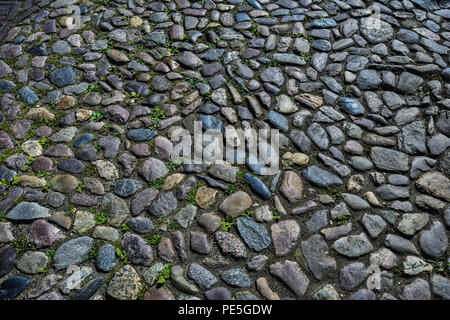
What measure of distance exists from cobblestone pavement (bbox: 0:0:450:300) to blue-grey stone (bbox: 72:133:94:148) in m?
0.02

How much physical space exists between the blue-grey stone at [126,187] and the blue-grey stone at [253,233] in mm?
879

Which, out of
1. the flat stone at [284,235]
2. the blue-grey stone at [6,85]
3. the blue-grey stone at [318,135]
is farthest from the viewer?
the blue-grey stone at [6,85]

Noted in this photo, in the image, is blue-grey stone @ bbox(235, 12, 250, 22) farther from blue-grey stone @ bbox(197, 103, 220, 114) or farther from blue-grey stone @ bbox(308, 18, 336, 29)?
blue-grey stone @ bbox(197, 103, 220, 114)

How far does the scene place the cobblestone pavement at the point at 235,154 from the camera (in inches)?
105

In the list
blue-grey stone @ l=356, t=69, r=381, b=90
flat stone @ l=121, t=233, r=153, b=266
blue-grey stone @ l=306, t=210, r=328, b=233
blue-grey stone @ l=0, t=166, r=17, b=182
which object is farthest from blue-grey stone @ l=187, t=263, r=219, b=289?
blue-grey stone @ l=356, t=69, r=381, b=90

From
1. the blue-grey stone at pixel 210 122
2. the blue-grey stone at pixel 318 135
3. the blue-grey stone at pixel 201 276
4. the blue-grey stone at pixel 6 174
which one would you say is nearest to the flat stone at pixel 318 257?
the blue-grey stone at pixel 201 276

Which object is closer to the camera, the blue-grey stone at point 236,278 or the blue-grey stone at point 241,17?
the blue-grey stone at point 236,278

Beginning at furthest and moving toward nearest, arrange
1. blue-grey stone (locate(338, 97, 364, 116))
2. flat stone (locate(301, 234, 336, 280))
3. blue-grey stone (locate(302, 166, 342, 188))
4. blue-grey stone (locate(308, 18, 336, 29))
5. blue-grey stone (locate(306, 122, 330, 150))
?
blue-grey stone (locate(308, 18, 336, 29)), blue-grey stone (locate(338, 97, 364, 116)), blue-grey stone (locate(306, 122, 330, 150)), blue-grey stone (locate(302, 166, 342, 188)), flat stone (locate(301, 234, 336, 280))

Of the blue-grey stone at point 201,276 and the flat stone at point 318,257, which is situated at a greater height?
the flat stone at point 318,257

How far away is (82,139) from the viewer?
3.45 m

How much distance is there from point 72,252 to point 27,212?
0.55 meters

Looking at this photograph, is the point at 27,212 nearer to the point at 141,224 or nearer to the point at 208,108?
the point at 141,224

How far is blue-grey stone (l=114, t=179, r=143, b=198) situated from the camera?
3076 mm

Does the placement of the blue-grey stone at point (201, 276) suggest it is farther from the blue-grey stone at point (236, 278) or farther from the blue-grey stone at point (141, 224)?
the blue-grey stone at point (141, 224)
